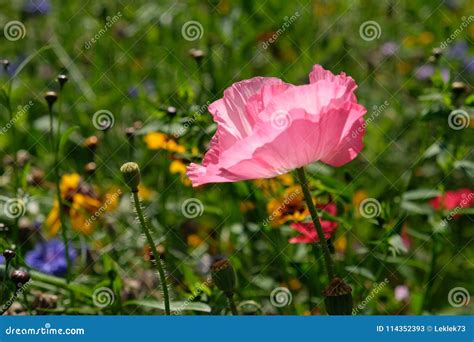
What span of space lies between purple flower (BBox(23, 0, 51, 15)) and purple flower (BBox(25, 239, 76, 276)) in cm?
87

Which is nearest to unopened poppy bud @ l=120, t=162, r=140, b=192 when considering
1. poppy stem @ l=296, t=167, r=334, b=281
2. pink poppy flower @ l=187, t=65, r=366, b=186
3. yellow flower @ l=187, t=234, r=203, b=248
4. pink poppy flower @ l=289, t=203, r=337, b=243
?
pink poppy flower @ l=187, t=65, r=366, b=186

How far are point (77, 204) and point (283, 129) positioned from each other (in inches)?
31.7

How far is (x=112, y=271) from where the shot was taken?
132 centimetres

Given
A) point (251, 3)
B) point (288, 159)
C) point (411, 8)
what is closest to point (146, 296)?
point (288, 159)

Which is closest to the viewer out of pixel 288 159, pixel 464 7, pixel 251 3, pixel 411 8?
pixel 288 159

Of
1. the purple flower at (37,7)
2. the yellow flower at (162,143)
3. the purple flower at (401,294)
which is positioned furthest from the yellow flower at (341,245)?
the purple flower at (37,7)

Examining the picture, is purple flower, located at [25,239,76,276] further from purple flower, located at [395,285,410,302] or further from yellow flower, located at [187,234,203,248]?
purple flower, located at [395,285,410,302]

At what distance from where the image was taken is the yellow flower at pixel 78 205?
5.43ft

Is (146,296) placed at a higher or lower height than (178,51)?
lower

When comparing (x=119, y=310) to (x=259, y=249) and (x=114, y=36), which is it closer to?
(x=259, y=249)

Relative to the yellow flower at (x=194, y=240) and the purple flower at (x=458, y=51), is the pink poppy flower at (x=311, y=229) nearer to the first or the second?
the yellow flower at (x=194, y=240)

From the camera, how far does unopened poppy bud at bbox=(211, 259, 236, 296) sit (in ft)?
3.63

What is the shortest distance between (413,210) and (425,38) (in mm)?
1158

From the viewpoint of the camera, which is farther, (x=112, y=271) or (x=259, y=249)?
(x=259, y=249)
